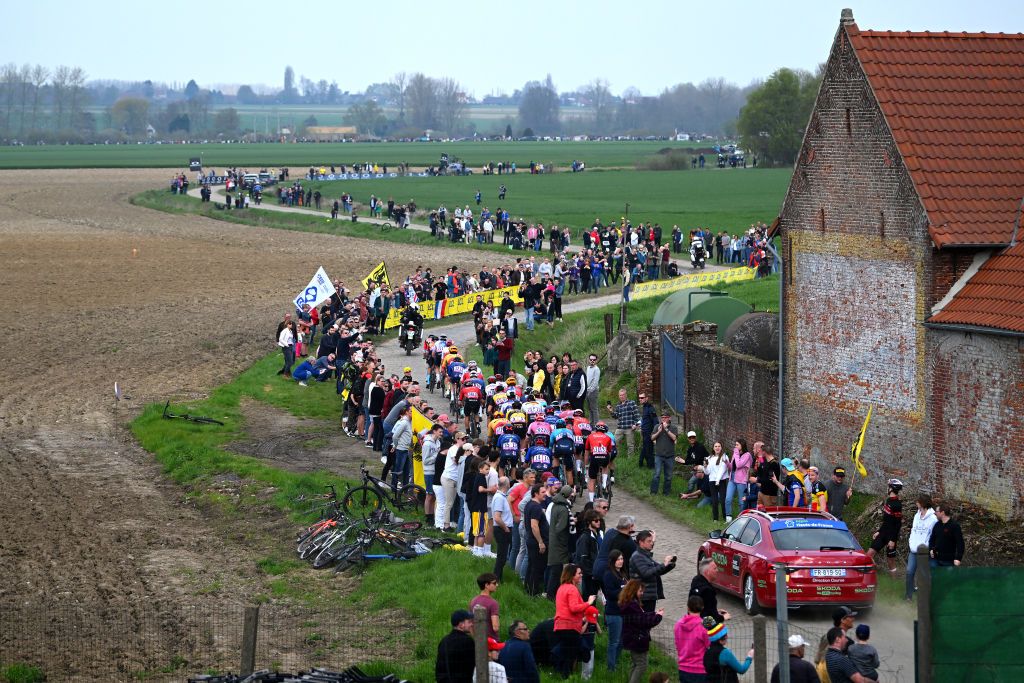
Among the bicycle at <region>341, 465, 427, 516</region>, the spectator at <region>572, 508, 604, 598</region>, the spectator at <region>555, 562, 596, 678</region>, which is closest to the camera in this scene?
the spectator at <region>555, 562, 596, 678</region>

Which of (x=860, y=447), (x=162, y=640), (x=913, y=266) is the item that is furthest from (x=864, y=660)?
(x=913, y=266)

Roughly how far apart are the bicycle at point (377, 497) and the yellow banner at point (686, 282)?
24449mm

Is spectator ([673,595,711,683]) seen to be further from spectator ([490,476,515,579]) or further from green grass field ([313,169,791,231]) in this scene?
green grass field ([313,169,791,231])

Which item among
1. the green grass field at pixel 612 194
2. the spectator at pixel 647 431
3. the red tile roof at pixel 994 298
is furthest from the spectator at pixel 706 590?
the green grass field at pixel 612 194

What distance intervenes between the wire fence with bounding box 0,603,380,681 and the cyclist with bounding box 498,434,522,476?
236 inches

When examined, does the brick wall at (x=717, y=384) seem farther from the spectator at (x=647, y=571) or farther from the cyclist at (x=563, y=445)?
the spectator at (x=647, y=571)

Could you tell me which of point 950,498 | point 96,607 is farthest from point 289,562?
point 950,498

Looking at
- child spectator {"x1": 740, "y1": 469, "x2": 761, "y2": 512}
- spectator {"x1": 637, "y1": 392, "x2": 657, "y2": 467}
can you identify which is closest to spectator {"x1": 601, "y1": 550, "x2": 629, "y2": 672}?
child spectator {"x1": 740, "y1": 469, "x2": 761, "y2": 512}

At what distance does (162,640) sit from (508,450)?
8111 mm

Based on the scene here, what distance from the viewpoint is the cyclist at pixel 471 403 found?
1168 inches

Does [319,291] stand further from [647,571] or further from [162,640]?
[647,571]

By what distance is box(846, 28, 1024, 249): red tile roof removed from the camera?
77.5ft

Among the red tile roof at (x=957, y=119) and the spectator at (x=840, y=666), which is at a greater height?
the red tile roof at (x=957, y=119)

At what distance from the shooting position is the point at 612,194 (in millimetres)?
106750
